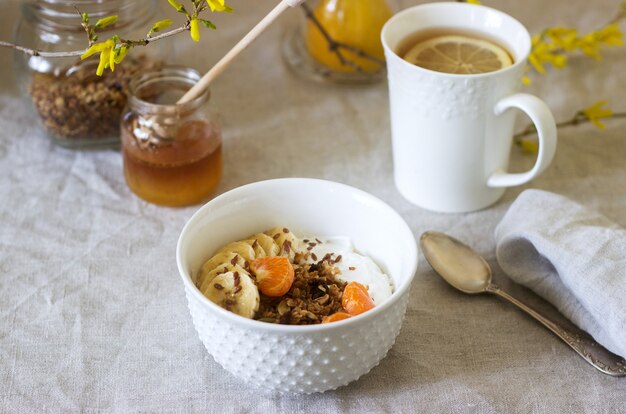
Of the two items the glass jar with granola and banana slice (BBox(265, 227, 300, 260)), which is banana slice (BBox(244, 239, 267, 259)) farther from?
the glass jar with granola

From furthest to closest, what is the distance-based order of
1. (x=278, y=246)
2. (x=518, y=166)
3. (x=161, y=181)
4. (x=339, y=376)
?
(x=518, y=166) < (x=161, y=181) < (x=278, y=246) < (x=339, y=376)

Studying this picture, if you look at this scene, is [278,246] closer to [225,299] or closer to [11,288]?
[225,299]

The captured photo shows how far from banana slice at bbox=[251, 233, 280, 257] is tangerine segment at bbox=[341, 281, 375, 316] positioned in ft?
0.32

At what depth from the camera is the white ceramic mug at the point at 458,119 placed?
92cm

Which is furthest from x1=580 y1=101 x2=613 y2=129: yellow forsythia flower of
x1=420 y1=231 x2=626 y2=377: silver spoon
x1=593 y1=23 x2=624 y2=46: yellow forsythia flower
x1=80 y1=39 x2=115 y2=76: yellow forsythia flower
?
x1=80 y1=39 x2=115 y2=76: yellow forsythia flower

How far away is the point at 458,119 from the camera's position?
940 millimetres

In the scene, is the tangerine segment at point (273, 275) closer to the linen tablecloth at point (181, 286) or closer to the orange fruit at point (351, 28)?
the linen tablecloth at point (181, 286)

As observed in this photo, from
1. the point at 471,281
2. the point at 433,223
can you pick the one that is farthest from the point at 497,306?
the point at 433,223

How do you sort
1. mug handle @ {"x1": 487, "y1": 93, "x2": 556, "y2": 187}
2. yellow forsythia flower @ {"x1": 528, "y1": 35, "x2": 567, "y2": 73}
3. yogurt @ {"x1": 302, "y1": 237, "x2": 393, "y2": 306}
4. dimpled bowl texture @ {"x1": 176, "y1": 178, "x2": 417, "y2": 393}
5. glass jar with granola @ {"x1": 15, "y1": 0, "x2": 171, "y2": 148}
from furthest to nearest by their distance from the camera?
yellow forsythia flower @ {"x1": 528, "y1": 35, "x2": 567, "y2": 73} → glass jar with granola @ {"x1": 15, "y1": 0, "x2": 171, "y2": 148} → mug handle @ {"x1": 487, "y1": 93, "x2": 556, "y2": 187} → yogurt @ {"x1": 302, "y1": 237, "x2": 393, "y2": 306} → dimpled bowl texture @ {"x1": 176, "y1": 178, "x2": 417, "y2": 393}

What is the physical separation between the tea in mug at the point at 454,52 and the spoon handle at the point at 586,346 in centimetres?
29

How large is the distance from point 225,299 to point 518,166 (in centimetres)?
52

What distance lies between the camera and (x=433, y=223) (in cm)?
100

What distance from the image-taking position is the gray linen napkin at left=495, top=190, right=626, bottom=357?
0.79 meters

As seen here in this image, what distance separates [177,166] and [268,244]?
0.67ft
